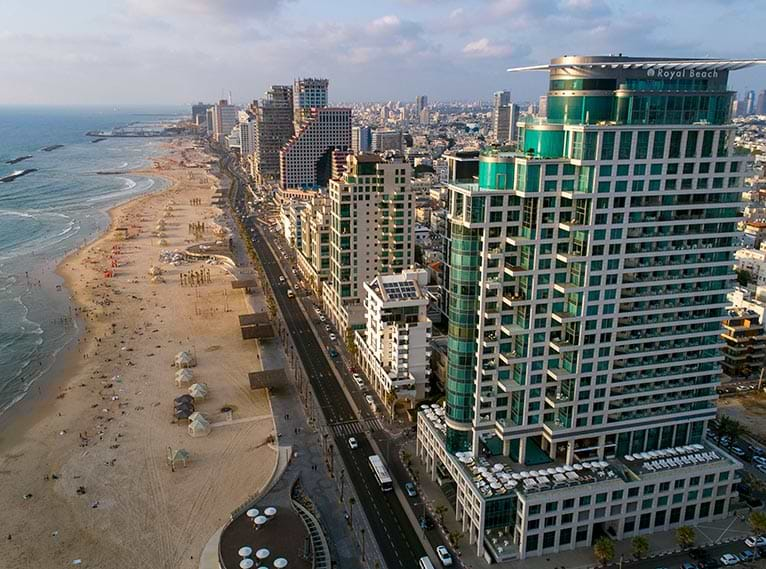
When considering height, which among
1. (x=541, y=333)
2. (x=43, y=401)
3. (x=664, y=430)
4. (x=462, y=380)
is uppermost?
(x=541, y=333)

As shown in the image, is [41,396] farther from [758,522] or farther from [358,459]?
[758,522]

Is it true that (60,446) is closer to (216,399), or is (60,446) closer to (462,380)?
(216,399)

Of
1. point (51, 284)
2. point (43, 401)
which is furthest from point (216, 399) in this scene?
point (51, 284)

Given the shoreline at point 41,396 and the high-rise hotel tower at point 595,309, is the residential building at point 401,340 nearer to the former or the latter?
the high-rise hotel tower at point 595,309

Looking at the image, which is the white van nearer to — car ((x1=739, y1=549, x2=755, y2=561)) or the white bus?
the white bus

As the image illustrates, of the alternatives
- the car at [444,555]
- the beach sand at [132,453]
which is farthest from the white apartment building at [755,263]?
the beach sand at [132,453]

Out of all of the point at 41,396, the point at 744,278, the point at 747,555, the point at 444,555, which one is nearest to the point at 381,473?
the point at 444,555
